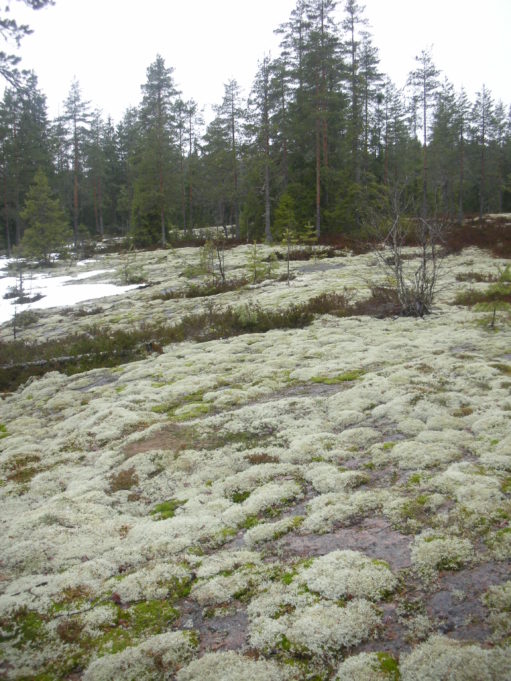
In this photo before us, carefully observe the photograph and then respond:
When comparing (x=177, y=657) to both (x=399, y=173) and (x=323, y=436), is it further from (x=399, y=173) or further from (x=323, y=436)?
(x=399, y=173)

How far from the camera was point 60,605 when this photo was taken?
156 inches

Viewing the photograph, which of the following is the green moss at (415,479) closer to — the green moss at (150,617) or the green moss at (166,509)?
the green moss at (166,509)

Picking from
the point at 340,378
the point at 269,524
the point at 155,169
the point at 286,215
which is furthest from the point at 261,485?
the point at 155,169

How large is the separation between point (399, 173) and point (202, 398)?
47167mm

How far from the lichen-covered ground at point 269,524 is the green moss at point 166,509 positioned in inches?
2.1

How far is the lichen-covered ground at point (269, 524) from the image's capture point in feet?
10.4

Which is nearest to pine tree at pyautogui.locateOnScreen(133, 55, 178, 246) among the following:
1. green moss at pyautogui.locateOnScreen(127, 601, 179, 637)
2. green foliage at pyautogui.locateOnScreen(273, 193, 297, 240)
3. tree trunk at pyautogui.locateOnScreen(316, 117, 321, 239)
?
green foliage at pyautogui.locateOnScreen(273, 193, 297, 240)

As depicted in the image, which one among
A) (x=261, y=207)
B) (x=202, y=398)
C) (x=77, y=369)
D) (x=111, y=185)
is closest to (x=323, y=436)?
(x=202, y=398)

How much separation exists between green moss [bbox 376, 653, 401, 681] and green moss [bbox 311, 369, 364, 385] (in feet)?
19.7

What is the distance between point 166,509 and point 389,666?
3.22 m

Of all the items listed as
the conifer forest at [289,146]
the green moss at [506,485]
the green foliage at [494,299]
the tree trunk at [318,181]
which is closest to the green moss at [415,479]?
→ the green moss at [506,485]

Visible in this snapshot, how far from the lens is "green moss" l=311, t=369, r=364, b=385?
28.9ft

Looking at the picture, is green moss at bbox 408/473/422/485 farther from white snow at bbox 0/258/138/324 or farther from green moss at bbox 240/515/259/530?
white snow at bbox 0/258/138/324

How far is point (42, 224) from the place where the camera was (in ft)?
121
